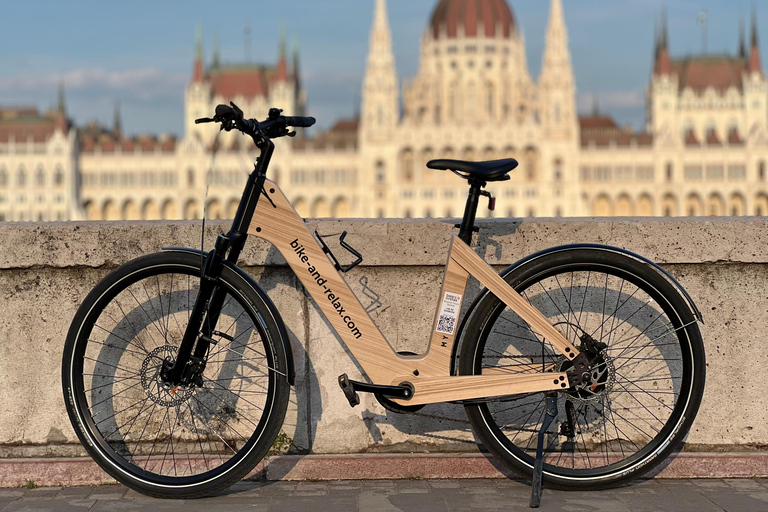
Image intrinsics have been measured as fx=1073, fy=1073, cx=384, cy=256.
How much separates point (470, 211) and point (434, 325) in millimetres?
419

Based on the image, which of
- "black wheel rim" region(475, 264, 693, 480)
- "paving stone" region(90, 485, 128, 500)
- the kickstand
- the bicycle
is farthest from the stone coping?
"paving stone" region(90, 485, 128, 500)

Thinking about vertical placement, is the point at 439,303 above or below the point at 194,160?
below

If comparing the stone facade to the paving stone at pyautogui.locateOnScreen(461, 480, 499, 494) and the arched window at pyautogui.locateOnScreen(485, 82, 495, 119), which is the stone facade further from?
the paving stone at pyautogui.locateOnScreen(461, 480, 499, 494)

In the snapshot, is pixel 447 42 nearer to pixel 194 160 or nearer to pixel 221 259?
pixel 194 160

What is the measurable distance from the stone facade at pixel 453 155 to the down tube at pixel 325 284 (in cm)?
8052

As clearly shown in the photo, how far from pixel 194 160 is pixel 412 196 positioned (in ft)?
66.5

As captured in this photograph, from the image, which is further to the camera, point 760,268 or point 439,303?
point 760,268

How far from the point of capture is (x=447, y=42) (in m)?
101

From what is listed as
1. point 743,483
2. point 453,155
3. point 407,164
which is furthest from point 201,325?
point 407,164

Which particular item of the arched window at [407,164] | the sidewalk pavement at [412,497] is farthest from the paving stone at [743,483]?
the arched window at [407,164]

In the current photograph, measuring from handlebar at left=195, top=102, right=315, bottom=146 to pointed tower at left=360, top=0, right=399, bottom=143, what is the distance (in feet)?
288

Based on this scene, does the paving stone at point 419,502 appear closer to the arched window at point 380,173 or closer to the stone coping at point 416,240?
the stone coping at point 416,240

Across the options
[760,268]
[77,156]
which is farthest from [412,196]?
[760,268]

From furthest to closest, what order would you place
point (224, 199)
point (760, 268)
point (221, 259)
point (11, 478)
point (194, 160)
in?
point (194, 160) < point (224, 199) < point (760, 268) < point (11, 478) < point (221, 259)
